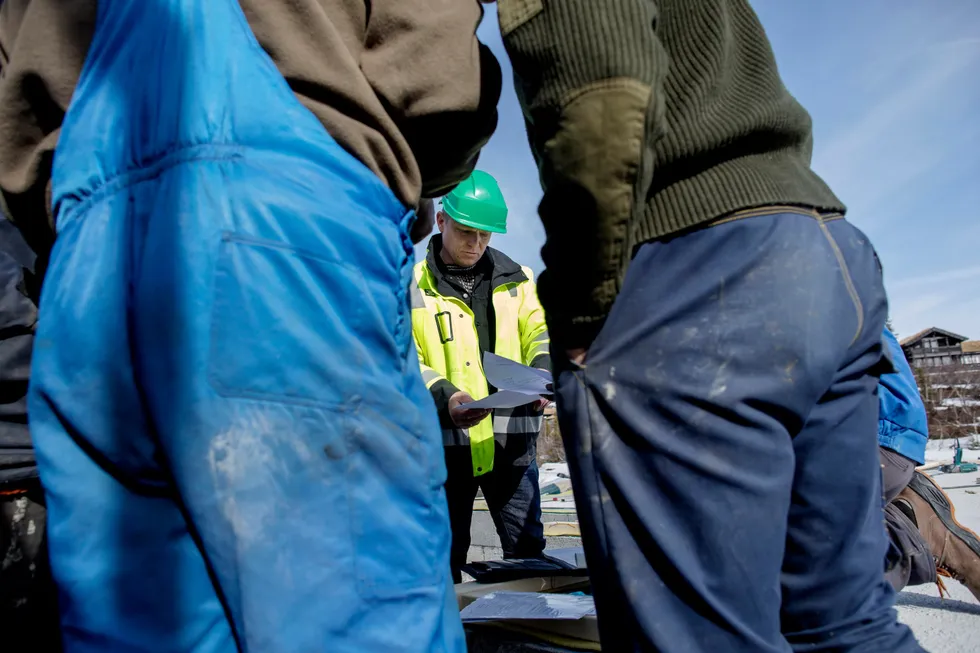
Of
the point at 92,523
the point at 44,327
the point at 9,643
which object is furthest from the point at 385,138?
the point at 9,643

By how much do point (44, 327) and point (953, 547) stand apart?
9.91 ft

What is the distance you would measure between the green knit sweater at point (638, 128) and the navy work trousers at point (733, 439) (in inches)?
2.5

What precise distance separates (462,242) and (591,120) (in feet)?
8.06

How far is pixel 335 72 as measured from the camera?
98 cm

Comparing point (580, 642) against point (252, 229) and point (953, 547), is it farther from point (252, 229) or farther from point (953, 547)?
point (953, 547)

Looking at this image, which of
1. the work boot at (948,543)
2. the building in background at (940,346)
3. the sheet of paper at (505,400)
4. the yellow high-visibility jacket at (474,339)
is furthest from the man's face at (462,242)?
the building in background at (940,346)

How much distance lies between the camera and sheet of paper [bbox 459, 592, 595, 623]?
1688 mm

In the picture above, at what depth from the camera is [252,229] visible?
847mm

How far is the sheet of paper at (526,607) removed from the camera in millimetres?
1688

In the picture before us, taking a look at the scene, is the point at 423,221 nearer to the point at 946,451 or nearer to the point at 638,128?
the point at 638,128

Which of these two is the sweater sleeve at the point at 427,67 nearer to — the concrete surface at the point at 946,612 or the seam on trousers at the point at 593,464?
the seam on trousers at the point at 593,464

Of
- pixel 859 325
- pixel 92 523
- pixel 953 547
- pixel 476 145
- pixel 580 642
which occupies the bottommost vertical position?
pixel 953 547

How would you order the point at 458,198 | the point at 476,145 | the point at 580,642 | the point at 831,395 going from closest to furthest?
1. the point at 831,395
2. the point at 476,145
3. the point at 580,642
4. the point at 458,198

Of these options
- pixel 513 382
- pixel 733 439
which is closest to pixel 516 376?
pixel 513 382
